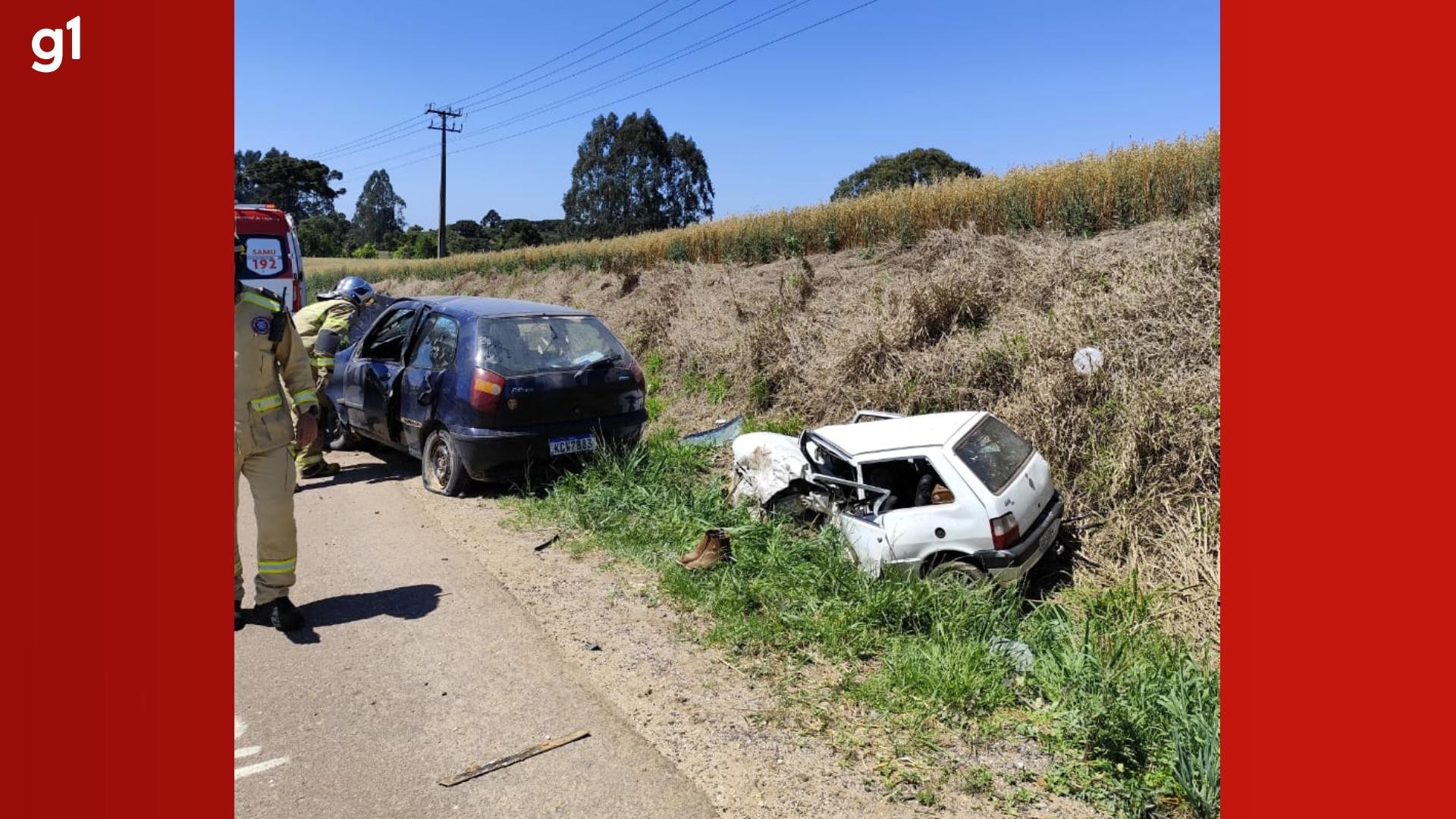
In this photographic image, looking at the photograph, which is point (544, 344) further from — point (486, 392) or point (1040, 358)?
point (1040, 358)

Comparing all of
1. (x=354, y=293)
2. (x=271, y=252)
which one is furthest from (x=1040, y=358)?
(x=271, y=252)

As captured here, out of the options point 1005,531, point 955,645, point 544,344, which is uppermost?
point 544,344

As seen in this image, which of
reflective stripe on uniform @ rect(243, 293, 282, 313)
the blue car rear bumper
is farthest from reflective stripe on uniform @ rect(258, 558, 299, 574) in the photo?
the blue car rear bumper

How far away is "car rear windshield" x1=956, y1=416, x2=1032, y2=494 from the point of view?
605cm

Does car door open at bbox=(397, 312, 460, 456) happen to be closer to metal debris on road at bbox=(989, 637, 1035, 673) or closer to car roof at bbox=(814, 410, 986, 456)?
car roof at bbox=(814, 410, 986, 456)

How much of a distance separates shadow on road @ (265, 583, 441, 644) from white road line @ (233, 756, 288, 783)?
49.0 inches

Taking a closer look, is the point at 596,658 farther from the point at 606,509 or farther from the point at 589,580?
the point at 606,509

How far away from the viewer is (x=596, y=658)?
170 inches

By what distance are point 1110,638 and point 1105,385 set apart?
3850mm

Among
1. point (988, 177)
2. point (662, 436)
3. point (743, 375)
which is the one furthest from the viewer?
point (988, 177)

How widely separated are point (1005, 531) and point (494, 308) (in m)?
4.64

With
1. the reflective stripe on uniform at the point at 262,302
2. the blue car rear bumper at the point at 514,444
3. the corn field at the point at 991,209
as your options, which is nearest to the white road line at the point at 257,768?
the reflective stripe on uniform at the point at 262,302

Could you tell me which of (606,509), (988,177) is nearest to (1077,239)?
(988,177)

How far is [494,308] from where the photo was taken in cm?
769
